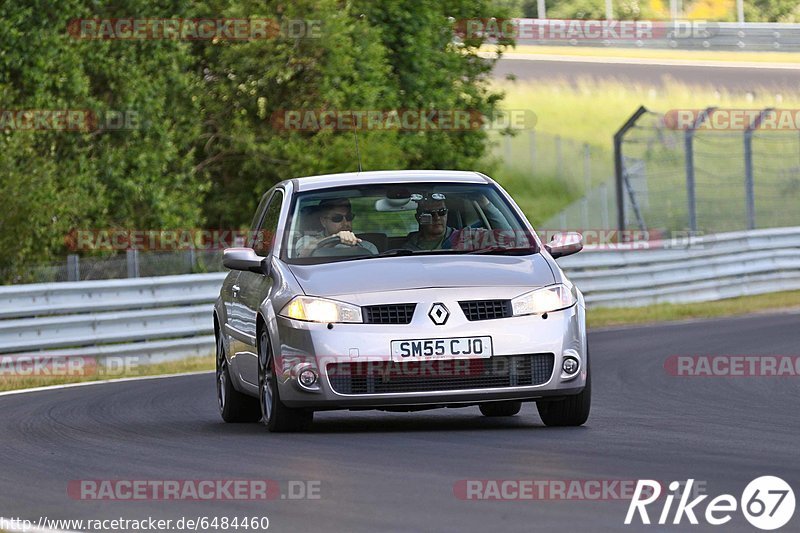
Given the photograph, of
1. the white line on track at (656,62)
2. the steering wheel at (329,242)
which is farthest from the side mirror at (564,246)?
the white line on track at (656,62)

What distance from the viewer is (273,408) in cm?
1038

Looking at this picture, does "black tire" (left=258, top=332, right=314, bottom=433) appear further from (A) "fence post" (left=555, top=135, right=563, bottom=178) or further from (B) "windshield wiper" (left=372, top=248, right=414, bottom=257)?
(A) "fence post" (left=555, top=135, right=563, bottom=178)

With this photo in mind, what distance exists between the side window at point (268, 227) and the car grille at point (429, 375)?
1479 millimetres

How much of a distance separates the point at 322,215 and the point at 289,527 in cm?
445

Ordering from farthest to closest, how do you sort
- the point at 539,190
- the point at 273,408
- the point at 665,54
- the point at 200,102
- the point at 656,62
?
the point at 665,54, the point at 656,62, the point at 539,190, the point at 200,102, the point at 273,408

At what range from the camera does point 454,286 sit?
9.95 m

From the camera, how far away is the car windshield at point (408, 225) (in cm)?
1079

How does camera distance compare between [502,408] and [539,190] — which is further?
[539,190]

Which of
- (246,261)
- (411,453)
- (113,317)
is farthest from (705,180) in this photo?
(411,453)

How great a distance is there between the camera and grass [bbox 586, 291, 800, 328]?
80.6 feet

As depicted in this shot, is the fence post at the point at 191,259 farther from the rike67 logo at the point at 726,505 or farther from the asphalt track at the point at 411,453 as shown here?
the rike67 logo at the point at 726,505

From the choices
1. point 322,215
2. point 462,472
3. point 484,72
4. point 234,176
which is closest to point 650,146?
point 234,176

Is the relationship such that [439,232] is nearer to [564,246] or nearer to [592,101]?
[564,246]

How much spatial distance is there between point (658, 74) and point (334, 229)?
53.5 metres
